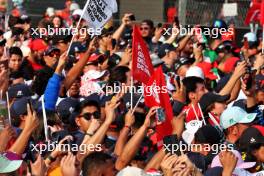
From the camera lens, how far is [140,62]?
10383mm

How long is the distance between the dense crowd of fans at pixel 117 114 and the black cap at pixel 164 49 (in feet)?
0.05

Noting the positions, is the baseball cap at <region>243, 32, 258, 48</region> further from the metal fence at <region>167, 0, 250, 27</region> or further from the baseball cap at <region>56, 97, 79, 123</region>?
the baseball cap at <region>56, 97, 79, 123</region>

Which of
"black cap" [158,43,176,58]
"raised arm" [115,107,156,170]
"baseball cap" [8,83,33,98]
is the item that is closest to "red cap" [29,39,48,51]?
"black cap" [158,43,176,58]

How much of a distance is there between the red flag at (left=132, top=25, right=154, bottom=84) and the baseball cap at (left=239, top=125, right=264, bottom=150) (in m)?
1.38

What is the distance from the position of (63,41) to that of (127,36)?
1990 millimetres

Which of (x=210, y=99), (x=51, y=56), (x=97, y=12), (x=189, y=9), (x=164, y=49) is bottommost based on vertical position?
(x=210, y=99)

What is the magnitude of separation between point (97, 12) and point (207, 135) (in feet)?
13.4

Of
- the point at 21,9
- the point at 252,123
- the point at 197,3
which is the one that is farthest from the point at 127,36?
the point at 252,123

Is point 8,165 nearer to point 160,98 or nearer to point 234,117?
point 160,98

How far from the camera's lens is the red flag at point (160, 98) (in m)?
8.93

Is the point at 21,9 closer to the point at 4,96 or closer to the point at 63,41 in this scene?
the point at 63,41

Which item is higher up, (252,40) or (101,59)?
(101,59)

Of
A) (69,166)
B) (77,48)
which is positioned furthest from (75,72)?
(69,166)

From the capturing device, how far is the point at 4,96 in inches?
421
